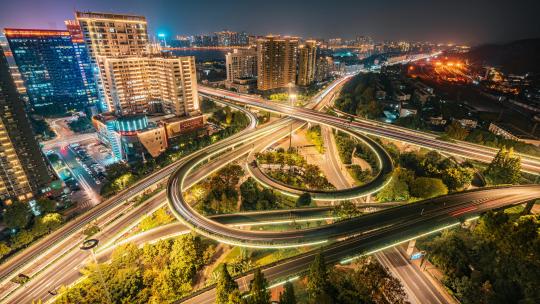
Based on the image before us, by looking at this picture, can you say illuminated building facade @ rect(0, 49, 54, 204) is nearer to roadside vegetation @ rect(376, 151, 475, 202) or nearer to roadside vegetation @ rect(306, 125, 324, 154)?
roadside vegetation @ rect(306, 125, 324, 154)

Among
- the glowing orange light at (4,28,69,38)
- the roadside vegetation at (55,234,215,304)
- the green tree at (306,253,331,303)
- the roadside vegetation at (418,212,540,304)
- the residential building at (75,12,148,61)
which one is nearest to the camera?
the green tree at (306,253,331,303)

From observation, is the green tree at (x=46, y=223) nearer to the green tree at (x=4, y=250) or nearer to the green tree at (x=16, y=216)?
the green tree at (x=16, y=216)

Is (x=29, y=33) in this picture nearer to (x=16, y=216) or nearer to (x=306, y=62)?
(x=16, y=216)

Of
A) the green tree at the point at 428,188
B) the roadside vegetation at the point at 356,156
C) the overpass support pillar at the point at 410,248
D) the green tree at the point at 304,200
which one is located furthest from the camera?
the roadside vegetation at the point at 356,156

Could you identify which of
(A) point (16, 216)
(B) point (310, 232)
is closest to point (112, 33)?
(A) point (16, 216)

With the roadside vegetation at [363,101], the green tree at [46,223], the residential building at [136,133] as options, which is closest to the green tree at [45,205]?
the green tree at [46,223]

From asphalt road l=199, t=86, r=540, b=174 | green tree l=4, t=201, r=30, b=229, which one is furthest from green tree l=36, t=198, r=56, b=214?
asphalt road l=199, t=86, r=540, b=174

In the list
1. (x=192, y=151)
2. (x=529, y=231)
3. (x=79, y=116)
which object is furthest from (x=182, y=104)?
(x=529, y=231)

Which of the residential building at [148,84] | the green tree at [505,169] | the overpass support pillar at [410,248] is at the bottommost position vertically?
the overpass support pillar at [410,248]
